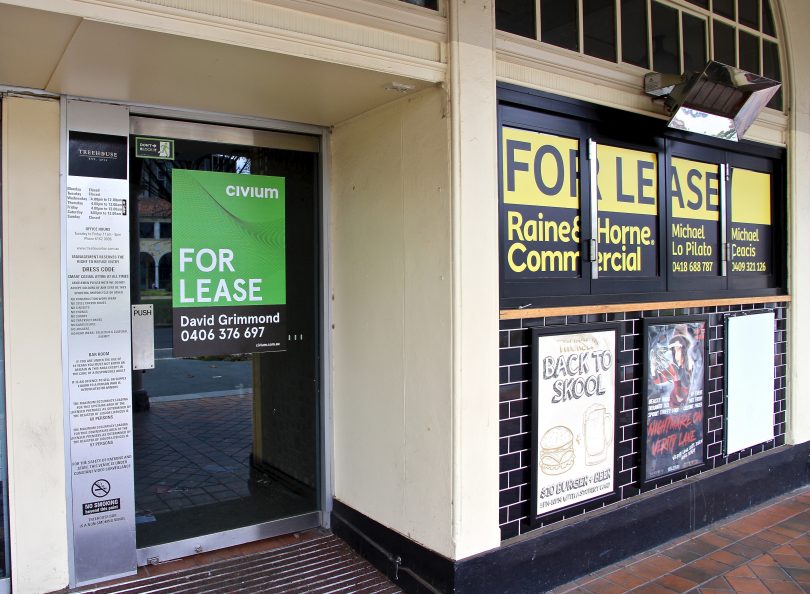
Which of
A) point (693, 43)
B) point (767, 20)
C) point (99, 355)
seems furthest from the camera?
point (767, 20)

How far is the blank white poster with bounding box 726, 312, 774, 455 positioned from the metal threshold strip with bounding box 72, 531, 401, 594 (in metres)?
2.92

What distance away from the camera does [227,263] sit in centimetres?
384

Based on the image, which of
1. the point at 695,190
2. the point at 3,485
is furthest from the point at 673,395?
the point at 3,485

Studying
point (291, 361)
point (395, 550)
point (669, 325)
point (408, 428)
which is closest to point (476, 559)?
point (395, 550)

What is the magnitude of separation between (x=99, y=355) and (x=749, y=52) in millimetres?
5117

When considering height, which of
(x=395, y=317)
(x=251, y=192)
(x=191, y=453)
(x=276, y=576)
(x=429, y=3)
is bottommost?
(x=276, y=576)

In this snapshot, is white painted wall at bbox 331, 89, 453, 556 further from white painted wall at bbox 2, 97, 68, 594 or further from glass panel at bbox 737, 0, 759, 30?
glass panel at bbox 737, 0, 759, 30

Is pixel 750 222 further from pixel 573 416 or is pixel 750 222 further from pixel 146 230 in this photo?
pixel 146 230

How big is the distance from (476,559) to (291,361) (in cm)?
163

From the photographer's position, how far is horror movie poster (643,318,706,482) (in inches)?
168

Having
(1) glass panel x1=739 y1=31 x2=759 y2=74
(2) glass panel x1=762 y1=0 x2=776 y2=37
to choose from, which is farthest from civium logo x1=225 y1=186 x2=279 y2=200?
(2) glass panel x1=762 y1=0 x2=776 y2=37

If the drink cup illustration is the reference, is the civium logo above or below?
above

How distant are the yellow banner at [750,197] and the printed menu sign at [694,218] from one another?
0.82 feet

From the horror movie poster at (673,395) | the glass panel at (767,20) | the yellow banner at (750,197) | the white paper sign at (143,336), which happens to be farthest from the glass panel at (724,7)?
the white paper sign at (143,336)
